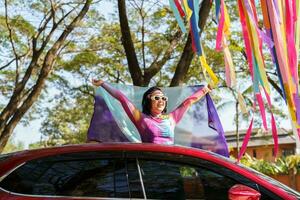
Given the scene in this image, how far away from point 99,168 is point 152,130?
1471 millimetres

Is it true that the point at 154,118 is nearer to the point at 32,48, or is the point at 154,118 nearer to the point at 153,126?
the point at 153,126

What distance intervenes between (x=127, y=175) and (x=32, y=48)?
11.5 metres

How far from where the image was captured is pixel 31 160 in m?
3.47

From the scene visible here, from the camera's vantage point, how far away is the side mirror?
9.87ft

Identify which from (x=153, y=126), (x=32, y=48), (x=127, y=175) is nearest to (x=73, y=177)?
(x=127, y=175)

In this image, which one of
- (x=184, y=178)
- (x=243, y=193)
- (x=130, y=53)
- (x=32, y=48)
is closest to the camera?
(x=243, y=193)

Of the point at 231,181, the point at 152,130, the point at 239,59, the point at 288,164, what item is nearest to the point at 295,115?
the point at 231,181

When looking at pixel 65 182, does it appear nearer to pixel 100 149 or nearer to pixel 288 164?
pixel 100 149

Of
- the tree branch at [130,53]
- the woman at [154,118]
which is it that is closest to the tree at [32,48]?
the tree branch at [130,53]

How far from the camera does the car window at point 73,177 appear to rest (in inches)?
131

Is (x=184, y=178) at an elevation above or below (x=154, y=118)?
below

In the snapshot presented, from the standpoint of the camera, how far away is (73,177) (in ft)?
11.2

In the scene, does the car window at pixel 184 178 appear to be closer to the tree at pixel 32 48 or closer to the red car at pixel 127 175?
the red car at pixel 127 175

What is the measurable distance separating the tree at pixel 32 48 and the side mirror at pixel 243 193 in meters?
8.85
